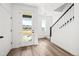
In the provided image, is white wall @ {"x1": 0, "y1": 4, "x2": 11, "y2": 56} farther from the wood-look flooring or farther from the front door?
the front door

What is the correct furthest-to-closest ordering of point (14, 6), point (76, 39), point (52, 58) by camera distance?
point (14, 6), point (76, 39), point (52, 58)

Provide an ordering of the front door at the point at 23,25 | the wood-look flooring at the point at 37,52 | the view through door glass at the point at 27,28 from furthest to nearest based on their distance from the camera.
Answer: the view through door glass at the point at 27,28 < the front door at the point at 23,25 < the wood-look flooring at the point at 37,52

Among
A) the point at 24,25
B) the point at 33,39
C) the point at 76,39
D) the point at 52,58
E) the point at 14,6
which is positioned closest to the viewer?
the point at 52,58

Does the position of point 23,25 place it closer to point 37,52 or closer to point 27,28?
point 27,28

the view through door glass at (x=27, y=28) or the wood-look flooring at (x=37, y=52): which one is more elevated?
the view through door glass at (x=27, y=28)

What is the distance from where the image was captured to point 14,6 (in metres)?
4.52

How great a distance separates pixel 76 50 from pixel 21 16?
339 centimetres

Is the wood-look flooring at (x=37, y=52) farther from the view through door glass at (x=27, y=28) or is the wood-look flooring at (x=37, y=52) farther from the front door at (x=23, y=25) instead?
the view through door glass at (x=27, y=28)

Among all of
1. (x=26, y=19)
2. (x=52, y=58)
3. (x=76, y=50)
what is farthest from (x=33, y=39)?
(x=52, y=58)

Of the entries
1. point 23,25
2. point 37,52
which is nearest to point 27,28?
point 23,25

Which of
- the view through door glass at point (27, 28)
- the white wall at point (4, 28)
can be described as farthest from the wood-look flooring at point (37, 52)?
the view through door glass at point (27, 28)

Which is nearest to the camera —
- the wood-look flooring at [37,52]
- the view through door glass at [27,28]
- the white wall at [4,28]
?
the white wall at [4,28]

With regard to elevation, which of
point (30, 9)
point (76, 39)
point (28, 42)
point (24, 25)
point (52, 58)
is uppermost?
point (30, 9)

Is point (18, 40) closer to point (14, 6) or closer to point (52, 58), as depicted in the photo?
point (14, 6)
